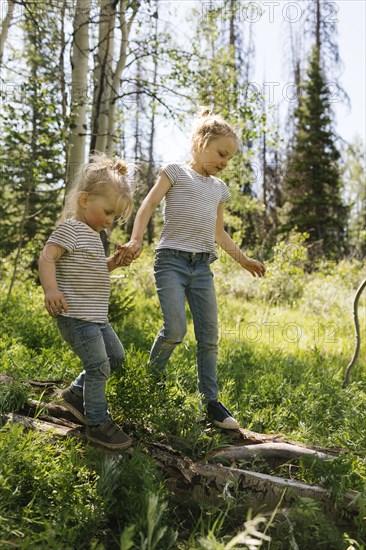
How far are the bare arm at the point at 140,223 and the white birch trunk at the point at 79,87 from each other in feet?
9.53

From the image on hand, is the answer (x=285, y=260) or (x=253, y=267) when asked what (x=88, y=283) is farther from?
(x=285, y=260)

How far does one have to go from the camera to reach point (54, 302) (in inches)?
92.2

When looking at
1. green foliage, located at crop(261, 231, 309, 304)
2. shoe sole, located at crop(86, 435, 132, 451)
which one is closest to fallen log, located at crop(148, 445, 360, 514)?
shoe sole, located at crop(86, 435, 132, 451)

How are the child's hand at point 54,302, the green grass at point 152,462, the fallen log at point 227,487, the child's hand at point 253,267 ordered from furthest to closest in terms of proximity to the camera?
the child's hand at point 253,267 < the child's hand at point 54,302 < the fallen log at point 227,487 < the green grass at point 152,462

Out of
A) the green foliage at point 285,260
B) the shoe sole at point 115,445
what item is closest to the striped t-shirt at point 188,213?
the shoe sole at point 115,445

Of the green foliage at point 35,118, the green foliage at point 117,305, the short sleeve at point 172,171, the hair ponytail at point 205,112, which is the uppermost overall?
the green foliage at point 35,118

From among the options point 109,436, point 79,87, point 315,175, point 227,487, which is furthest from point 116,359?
point 315,175

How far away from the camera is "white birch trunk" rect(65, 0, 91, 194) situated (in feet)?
18.9

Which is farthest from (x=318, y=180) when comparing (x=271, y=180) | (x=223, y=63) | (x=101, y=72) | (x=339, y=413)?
(x=339, y=413)

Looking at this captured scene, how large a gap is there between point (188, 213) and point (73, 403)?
4.40 ft

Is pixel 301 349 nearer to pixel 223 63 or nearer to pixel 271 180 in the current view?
pixel 223 63

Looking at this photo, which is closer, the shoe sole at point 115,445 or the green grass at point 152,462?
the green grass at point 152,462

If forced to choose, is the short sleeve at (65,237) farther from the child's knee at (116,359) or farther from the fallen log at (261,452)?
the fallen log at (261,452)

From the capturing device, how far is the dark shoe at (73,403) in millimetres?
2628
